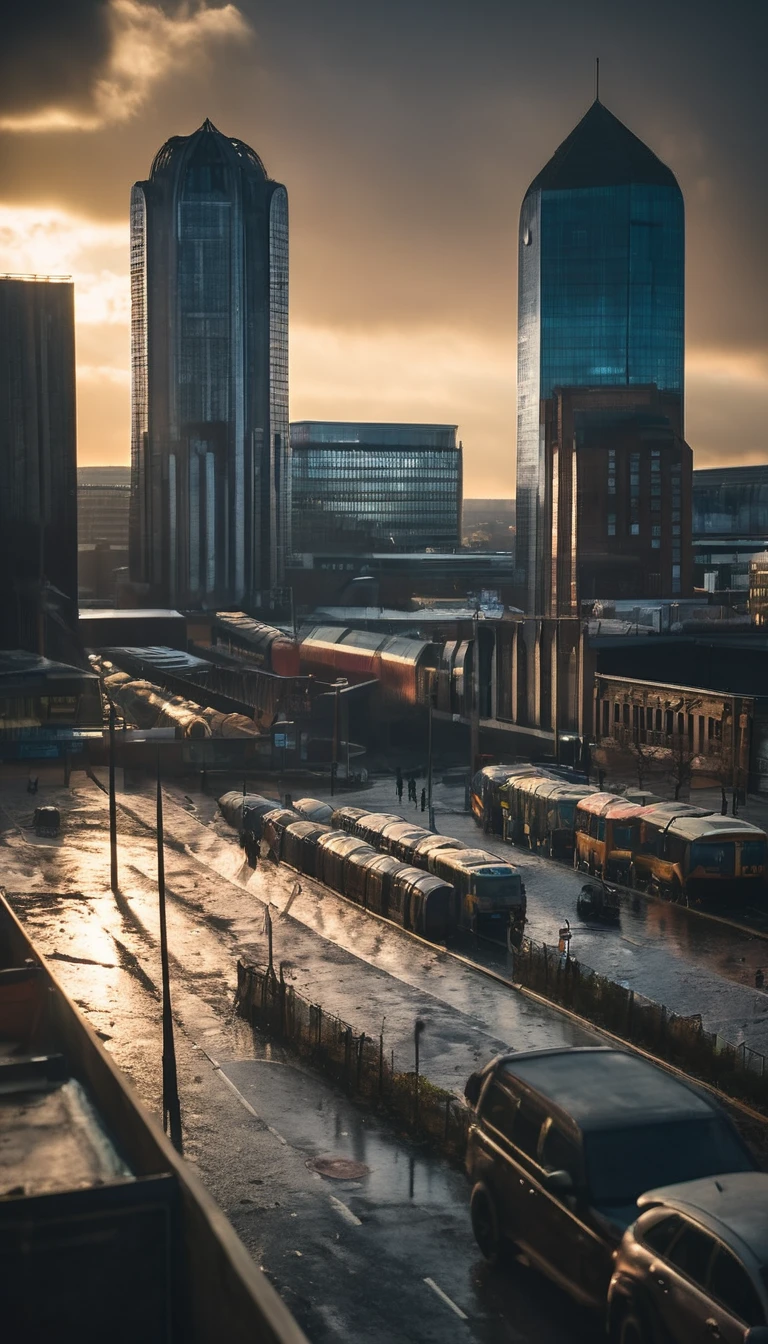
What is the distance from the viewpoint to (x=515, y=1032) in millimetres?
37156

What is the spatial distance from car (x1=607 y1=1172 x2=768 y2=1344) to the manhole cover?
997cm

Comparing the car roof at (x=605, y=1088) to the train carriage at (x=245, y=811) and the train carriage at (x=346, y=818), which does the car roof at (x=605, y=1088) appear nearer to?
the train carriage at (x=346, y=818)

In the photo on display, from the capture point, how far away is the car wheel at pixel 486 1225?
20.8m

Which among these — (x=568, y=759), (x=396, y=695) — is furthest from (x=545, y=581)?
(x=568, y=759)

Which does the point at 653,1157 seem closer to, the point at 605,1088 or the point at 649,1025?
the point at 605,1088

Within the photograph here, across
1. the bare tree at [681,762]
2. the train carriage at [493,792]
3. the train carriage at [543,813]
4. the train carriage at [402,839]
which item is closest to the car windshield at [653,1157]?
the train carriage at [402,839]

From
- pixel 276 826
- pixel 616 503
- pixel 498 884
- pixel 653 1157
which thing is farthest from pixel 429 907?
pixel 616 503

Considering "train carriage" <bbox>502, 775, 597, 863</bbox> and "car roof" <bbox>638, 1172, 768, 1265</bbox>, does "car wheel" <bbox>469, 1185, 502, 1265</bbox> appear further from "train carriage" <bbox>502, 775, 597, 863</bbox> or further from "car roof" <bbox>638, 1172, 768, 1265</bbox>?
"train carriage" <bbox>502, 775, 597, 863</bbox>

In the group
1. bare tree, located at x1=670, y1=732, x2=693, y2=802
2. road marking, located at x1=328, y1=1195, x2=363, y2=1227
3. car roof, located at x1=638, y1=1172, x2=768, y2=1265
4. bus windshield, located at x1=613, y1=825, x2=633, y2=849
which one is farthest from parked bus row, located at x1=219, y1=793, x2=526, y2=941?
car roof, located at x1=638, y1=1172, x2=768, y2=1265

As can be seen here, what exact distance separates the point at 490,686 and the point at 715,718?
26044mm

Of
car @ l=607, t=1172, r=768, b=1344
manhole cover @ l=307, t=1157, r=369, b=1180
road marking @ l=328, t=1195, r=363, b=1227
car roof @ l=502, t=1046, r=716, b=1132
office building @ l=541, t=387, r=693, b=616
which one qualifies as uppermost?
office building @ l=541, t=387, r=693, b=616

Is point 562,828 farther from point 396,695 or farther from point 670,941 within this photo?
point 396,695

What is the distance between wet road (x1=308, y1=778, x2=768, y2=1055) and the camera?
132 feet

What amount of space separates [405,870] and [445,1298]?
29.6 metres
